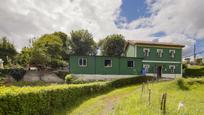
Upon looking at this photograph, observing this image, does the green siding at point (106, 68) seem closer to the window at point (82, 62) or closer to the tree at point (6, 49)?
the window at point (82, 62)

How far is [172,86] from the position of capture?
33.2 meters

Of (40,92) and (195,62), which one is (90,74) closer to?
(40,92)

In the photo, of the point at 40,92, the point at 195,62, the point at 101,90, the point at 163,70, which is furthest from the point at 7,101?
the point at 195,62

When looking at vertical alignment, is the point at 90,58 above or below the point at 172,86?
above

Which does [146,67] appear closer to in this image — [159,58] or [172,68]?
[159,58]

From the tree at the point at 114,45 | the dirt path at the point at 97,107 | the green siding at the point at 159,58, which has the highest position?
the tree at the point at 114,45

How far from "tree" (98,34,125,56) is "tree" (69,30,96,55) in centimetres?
512

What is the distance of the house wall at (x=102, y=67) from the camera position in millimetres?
47625

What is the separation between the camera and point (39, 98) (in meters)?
16.1

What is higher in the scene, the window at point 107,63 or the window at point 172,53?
the window at point 172,53

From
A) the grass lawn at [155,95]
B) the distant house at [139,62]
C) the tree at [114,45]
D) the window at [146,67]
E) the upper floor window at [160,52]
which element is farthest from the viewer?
the tree at [114,45]

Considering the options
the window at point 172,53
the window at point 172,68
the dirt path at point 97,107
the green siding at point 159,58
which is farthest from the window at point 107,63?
the dirt path at point 97,107

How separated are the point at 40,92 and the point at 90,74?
32216 millimetres

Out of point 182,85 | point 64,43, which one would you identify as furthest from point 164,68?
point 64,43
